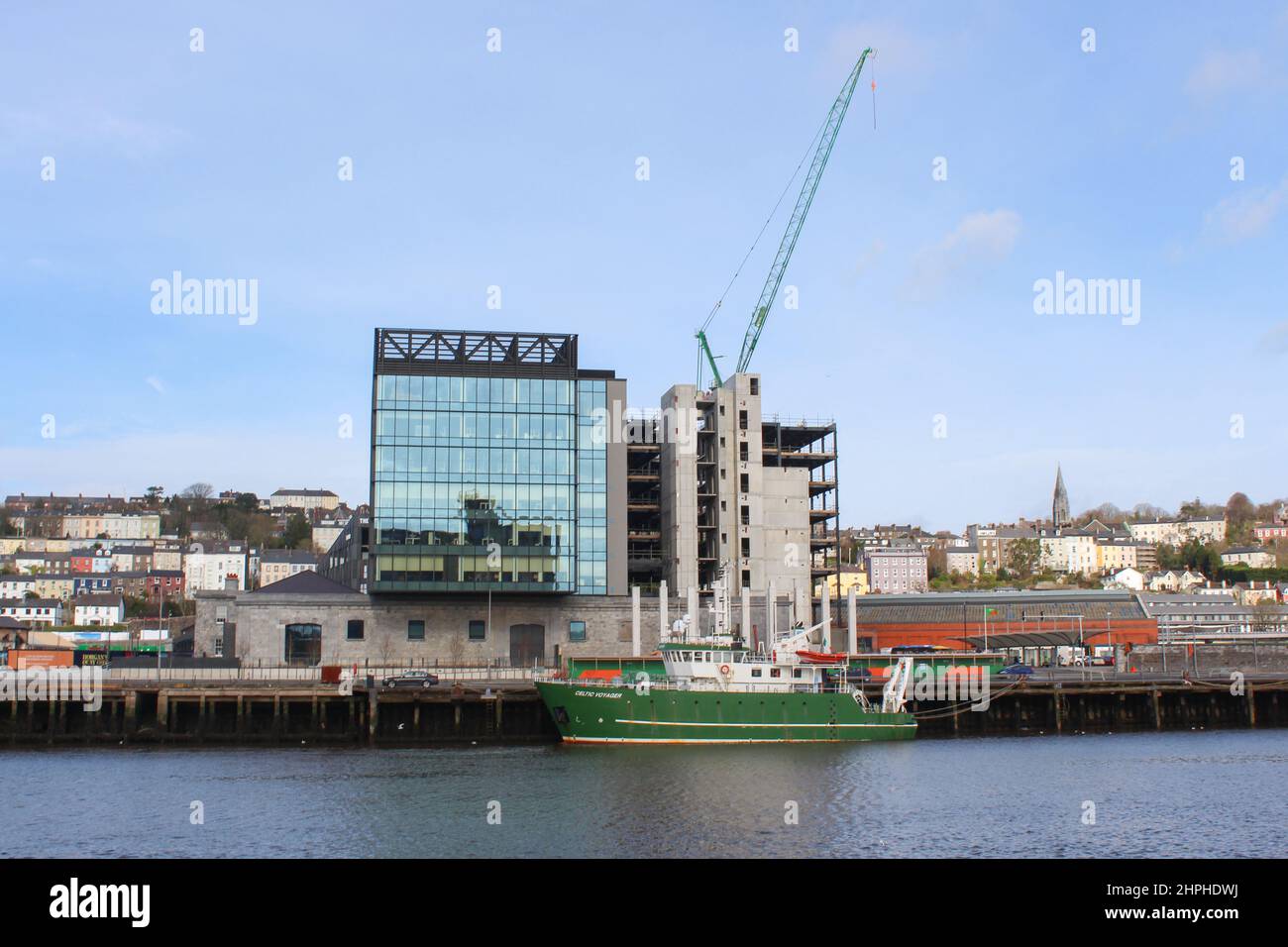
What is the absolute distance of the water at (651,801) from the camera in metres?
37.1

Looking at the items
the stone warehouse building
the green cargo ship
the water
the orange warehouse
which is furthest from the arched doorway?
the orange warehouse

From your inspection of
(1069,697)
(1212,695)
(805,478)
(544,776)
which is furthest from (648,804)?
(805,478)

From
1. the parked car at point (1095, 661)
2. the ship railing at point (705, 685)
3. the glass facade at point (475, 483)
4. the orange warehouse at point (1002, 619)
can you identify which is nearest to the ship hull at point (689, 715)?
the ship railing at point (705, 685)

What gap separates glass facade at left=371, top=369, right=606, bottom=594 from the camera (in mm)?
84625

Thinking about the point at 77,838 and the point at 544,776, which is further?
the point at 544,776

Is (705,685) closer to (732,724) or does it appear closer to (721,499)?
(732,724)

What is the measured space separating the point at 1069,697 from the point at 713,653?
25299 mm

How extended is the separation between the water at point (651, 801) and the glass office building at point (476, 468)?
2366 cm

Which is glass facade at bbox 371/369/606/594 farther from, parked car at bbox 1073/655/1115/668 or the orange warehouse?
parked car at bbox 1073/655/1115/668

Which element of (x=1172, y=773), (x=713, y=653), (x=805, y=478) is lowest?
(x=1172, y=773)

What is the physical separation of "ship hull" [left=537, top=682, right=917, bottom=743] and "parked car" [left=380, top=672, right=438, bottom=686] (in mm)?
10173
